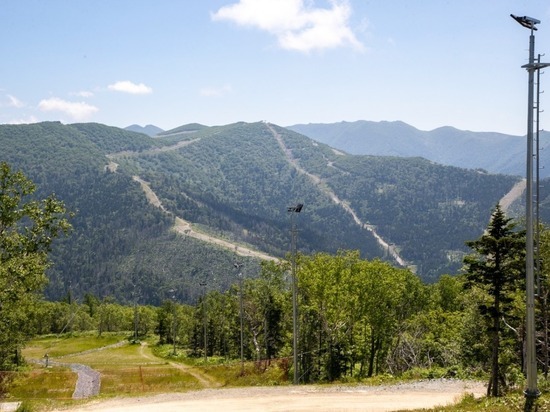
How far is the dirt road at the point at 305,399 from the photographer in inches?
1161

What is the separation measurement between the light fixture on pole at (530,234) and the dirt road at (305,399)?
9.40m

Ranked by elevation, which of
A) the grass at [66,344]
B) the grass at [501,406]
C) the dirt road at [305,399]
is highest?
the grass at [501,406]

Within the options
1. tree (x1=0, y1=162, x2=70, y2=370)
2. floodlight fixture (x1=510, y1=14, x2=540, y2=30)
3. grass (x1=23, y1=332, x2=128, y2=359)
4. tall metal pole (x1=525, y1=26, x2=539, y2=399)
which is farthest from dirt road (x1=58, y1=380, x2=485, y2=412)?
grass (x1=23, y1=332, x2=128, y2=359)

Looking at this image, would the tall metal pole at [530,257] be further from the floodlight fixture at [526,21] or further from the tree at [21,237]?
the tree at [21,237]

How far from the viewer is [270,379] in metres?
58.4

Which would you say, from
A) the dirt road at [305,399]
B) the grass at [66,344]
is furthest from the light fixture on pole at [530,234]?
the grass at [66,344]

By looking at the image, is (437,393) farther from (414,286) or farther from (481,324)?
(414,286)

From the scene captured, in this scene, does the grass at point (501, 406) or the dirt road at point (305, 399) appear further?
the dirt road at point (305, 399)

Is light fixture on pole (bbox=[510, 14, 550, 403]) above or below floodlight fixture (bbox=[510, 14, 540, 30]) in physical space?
below

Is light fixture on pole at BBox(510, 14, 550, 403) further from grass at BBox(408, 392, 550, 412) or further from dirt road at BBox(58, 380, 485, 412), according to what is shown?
dirt road at BBox(58, 380, 485, 412)

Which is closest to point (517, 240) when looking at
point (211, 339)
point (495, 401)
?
A: point (495, 401)

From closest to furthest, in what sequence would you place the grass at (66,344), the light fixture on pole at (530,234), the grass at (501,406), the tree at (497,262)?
1. the light fixture on pole at (530,234)
2. the grass at (501,406)
3. the tree at (497,262)
4. the grass at (66,344)

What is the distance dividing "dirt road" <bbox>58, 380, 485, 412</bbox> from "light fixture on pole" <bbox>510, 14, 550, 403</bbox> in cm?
940

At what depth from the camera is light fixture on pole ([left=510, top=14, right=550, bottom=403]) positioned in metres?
19.2
